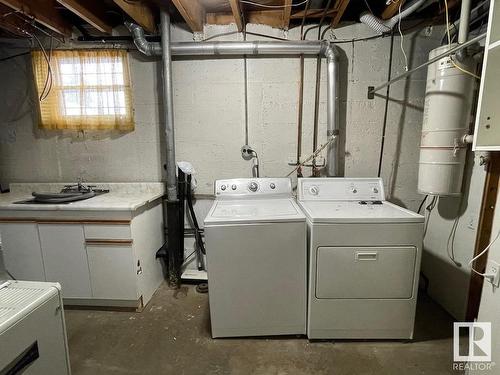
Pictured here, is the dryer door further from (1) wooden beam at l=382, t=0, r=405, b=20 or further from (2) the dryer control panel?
(1) wooden beam at l=382, t=0, r=405, b=20

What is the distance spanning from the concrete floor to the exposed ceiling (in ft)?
7.95

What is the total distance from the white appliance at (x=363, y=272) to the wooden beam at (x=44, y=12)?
258cm

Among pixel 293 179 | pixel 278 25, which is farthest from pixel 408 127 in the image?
pixel 278 25

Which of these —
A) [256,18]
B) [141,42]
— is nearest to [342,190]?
[256,18]

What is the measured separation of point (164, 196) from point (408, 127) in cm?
253

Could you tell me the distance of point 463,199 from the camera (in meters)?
1.88

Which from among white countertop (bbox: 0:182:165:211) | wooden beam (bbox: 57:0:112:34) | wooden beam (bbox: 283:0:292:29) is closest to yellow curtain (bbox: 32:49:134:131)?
wooden beam (bbox: 57:0:112:34)

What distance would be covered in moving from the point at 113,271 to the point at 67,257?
1.29 feet

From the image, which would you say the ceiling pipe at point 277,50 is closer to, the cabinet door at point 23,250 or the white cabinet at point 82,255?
the white cabinet at point 82,255

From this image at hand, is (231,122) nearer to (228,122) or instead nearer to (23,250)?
(228,122)

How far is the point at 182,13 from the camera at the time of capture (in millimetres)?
1987

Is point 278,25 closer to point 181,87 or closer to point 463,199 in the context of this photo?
point 181,87

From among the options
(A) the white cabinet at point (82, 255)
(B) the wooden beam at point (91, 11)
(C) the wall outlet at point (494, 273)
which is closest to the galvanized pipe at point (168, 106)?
(A) the white cabinet at point (82, 255)

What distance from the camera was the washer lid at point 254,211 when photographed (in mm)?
1657
